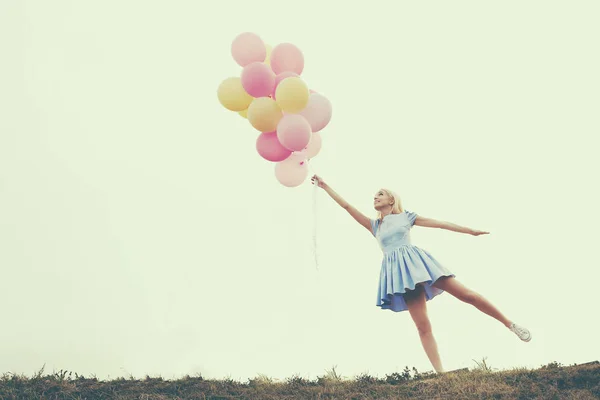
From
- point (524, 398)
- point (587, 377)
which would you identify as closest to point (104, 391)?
point (524, 398)

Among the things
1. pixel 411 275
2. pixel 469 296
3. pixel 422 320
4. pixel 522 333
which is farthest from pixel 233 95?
pixel 522 333

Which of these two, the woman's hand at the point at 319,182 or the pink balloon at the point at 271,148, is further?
the woman's hand at the point at 319,182

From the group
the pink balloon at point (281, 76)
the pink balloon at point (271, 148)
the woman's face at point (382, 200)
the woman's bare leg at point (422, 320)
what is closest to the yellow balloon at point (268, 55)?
the pink balloon at point (281, 76)

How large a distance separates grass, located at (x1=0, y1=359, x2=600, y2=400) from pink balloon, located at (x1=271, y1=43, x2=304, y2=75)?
9.17 feet

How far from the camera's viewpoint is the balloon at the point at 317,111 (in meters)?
5.47

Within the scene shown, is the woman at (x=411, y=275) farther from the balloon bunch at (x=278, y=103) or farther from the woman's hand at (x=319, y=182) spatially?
the balloon bunch at (x=278, y=103)

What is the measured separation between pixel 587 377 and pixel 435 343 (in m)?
1.38

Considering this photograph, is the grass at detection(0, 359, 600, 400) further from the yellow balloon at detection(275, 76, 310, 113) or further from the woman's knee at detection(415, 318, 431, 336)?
the yellow balloon at detection(275, 76, 310, 113)

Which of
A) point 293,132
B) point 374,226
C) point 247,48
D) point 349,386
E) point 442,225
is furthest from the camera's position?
point 374,226

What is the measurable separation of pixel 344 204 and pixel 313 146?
66 centimetres

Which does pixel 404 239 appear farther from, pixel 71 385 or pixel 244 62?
pixel 71 385

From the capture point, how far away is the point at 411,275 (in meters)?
5.34

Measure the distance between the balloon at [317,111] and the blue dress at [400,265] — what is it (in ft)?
3.66

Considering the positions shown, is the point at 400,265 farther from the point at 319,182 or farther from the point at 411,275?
the point at 319,182
